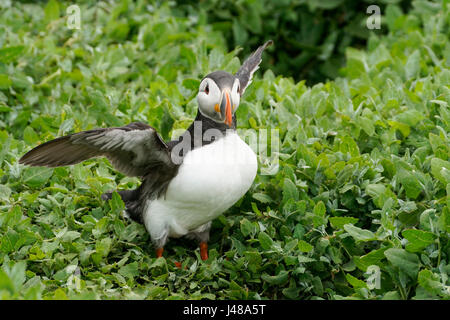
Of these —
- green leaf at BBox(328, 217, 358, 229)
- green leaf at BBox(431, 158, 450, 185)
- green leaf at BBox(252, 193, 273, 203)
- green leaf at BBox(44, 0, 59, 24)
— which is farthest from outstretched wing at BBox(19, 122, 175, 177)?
green leaf at BBox(44, 0, 59, 24)

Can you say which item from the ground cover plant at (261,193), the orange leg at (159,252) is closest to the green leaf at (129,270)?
the ground cover plant at (261,193)

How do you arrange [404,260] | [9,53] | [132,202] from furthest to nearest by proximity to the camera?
[9,53] < [132,202] < [404,260]

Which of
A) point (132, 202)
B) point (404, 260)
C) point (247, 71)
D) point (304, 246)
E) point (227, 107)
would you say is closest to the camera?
point (404, 260)

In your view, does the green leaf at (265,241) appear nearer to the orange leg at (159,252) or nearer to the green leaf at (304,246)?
the green leaf at (304,246)

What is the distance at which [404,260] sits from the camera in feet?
10.4

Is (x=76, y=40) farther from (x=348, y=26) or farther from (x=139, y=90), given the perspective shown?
(x=348, y=26)

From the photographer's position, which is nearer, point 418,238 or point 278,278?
point 418,238

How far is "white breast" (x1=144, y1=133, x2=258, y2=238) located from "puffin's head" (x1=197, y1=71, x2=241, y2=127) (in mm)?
167

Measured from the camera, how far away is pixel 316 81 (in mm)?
7590

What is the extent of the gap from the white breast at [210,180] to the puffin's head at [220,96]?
17 cm

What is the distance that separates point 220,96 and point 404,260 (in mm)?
1190

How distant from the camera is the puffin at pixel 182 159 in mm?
3355

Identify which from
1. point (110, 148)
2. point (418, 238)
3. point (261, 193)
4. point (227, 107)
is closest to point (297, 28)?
point (261, 193)

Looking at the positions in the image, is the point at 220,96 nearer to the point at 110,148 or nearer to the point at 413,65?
the point at 110,148
